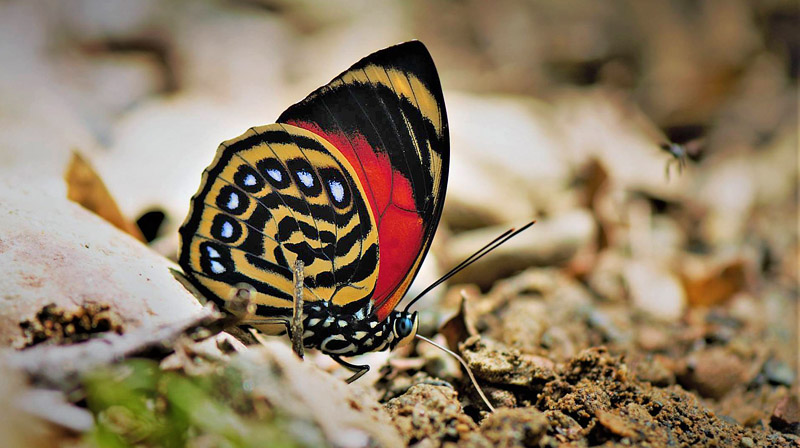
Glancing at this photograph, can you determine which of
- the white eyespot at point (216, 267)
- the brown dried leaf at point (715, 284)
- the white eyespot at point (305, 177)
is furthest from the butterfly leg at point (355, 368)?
the brown dried leaf at point (715, 284)

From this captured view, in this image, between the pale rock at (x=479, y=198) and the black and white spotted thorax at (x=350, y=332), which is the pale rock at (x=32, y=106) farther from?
the pale rock at (x=479, y=198)

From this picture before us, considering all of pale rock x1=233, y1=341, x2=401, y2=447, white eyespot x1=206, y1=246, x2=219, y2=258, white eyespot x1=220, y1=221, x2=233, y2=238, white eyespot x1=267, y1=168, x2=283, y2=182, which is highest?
white eyespot x1=267, y1=168, x2=283, y2=182

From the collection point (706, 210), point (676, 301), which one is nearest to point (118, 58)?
point (676, 301)

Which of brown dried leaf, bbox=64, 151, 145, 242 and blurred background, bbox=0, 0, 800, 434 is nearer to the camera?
brown dried leaf, bbox=64, 151, 145, 242

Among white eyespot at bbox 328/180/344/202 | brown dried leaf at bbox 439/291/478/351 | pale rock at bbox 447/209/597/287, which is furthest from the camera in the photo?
pale rock at bbox 447/209/597/287

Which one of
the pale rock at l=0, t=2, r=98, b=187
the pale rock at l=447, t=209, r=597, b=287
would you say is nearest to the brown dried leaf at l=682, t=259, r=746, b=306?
the pale rock at l=447, t=209, r=597, b=287

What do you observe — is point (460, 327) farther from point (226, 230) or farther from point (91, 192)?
point (91, 192)

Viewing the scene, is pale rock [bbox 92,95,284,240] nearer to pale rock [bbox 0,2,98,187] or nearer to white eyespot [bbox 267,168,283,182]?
pale rock [bbox 0,2,98,187]
